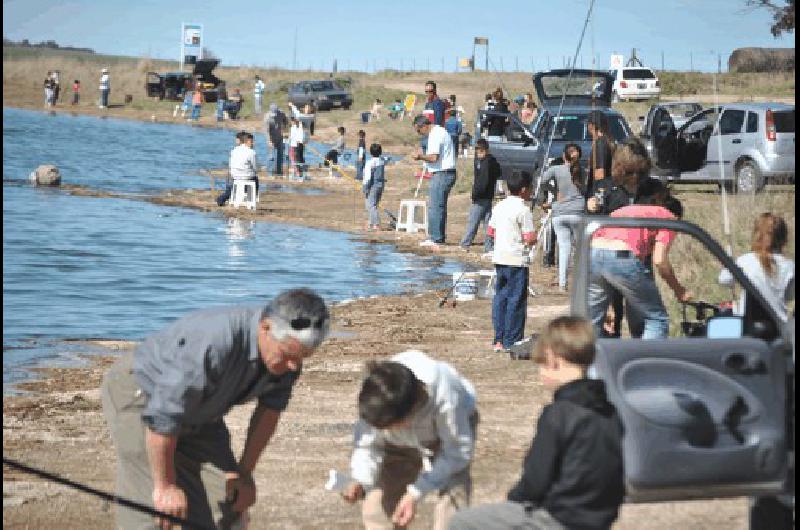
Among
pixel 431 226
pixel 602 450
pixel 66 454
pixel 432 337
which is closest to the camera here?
pixel 602 450

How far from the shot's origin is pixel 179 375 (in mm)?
5707

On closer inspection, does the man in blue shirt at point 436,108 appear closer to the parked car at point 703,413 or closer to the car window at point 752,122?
the car window at point 752,122

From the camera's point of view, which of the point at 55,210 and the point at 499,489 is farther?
the point at 55,210

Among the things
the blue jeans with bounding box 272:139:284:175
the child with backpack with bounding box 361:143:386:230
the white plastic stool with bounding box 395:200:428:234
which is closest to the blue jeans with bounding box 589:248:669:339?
the child with backpack with bounding box 361:143:386:230

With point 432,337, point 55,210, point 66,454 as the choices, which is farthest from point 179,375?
point 55,210

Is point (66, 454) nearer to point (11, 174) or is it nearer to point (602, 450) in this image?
point (602, 450)

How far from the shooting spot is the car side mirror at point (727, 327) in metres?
6.87

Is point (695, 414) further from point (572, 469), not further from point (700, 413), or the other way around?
point (572, 469)

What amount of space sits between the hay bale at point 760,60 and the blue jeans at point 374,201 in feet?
143

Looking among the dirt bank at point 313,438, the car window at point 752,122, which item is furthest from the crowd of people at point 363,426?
the car window at point 752,122

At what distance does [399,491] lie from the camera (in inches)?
253

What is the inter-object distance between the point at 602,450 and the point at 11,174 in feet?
125

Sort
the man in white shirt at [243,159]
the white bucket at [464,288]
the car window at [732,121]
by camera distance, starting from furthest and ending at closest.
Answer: the man in white shirt at [243,159], the car window at [732,121], the white bucket at [464,288]

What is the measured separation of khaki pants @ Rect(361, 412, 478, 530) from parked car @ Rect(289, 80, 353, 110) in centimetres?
5709
